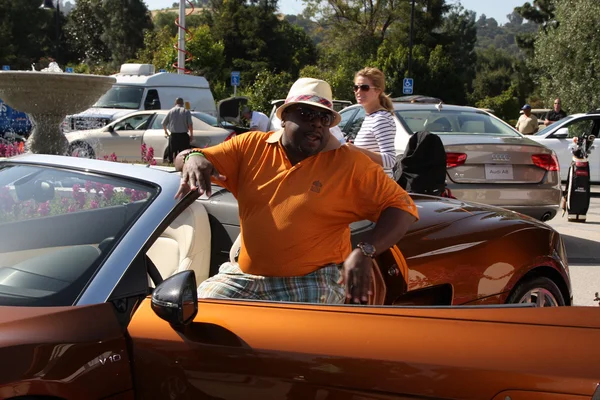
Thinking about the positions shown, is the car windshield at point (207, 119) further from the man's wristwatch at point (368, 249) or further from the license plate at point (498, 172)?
the man's wristwatch at point (368, 249)

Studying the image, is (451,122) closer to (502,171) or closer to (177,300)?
(502,171)

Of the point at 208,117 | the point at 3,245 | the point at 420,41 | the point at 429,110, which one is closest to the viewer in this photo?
the point at 3,245

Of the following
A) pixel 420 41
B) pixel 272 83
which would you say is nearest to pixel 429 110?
pixel 272 83

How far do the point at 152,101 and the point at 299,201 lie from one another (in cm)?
1779

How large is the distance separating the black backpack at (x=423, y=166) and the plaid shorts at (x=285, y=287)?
3.34 metres

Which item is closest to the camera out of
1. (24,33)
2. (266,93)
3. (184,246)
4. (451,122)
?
(184,246)

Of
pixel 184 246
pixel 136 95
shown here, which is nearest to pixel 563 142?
pixel 136 95

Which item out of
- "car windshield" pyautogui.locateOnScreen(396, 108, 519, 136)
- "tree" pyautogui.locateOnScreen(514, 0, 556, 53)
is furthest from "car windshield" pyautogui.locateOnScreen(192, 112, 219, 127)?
"tree" pyautogui.locateOnScreen(514, 0, 556, 53)

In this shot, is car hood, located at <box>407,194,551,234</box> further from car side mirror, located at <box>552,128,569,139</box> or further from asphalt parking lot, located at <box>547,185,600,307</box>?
car side mirror, located at <box>552,128,569,139</box>

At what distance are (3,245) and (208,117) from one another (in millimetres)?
15338

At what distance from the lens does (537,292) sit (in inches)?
170

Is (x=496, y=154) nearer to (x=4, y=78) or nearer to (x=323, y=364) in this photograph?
(x=4, y=78)

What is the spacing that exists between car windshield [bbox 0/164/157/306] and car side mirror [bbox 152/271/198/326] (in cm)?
36

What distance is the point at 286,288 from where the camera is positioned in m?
3.10
